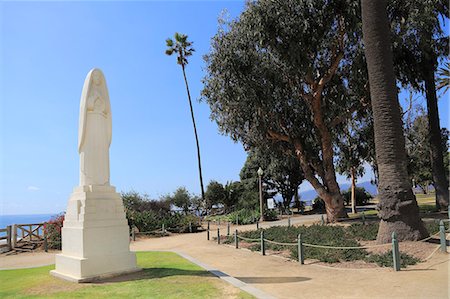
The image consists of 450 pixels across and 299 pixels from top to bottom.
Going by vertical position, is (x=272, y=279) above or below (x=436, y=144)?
below

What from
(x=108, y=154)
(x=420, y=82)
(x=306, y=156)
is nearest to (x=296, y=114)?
(x=306, y=156)

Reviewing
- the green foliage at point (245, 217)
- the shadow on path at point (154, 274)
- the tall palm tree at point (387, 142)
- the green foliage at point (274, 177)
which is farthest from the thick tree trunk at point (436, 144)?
the shadow on path at point (154, 274)

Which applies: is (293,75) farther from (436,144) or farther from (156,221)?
(156,221)

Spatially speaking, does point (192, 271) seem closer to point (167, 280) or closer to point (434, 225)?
point (167, 280)

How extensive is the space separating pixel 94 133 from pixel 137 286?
4795 mm

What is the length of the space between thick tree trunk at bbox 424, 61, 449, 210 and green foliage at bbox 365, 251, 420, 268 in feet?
53.1

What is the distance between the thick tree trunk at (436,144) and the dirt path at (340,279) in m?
15.7

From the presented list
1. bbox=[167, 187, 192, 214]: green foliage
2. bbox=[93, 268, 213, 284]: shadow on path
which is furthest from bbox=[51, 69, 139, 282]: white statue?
bbox=[167, 187, 192, 214]: green foliage

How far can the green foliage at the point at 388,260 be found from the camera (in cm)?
1010

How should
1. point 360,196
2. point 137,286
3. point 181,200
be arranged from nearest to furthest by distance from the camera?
point 137,286 → point 181,200 → point 360,196

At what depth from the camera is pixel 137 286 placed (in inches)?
342

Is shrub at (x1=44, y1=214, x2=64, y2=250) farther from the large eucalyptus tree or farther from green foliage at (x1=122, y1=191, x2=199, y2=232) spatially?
the large eucalyptus tree

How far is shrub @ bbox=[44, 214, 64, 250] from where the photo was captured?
2041 cm

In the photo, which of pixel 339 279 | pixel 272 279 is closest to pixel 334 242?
pixel 339 279
